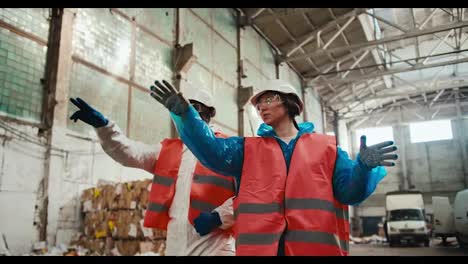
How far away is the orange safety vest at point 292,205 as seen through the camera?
178cm

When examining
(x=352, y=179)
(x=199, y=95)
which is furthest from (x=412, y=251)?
(x=352, y=179)

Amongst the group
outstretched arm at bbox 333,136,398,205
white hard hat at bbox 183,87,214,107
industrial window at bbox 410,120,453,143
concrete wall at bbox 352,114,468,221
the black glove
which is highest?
industrial window at bbox 410,120,453,143

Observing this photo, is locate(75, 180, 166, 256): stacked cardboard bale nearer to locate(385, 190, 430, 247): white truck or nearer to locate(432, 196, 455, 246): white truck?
locate(432, 196, 455, 246): white truck

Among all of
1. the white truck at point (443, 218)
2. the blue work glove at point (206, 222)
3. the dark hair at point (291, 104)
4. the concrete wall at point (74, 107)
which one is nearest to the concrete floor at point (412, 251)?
the white truck at point (443, 218)

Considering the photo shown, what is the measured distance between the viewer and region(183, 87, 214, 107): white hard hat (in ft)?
9.68

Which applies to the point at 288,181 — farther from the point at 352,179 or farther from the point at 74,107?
the point at 74,107

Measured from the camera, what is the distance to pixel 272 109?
2.22 metres

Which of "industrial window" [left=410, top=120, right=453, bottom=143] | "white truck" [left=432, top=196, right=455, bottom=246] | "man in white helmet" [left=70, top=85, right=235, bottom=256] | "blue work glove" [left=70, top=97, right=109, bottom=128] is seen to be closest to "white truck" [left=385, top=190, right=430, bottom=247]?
"white truck" [left=432, top=196, right=455, bottom=246]

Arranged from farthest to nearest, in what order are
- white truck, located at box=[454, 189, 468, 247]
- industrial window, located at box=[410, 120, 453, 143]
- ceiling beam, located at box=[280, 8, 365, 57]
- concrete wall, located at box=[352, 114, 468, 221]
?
concrete wall, located at box=[352, 114, 468, 221], industrial window, located at box=[410, 120, 453, 143], ceiling beam, located at box=[280, 8, 365, 57], white truck, located at box=[454, 189, 468, 247]

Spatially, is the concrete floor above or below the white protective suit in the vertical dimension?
below

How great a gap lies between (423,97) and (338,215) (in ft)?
49.4

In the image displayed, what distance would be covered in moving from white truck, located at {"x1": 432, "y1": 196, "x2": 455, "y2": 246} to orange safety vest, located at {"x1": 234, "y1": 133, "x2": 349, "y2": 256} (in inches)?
574

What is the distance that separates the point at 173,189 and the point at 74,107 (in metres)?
4.74
